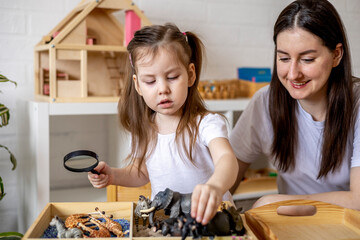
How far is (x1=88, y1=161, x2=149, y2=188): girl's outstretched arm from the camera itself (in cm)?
100

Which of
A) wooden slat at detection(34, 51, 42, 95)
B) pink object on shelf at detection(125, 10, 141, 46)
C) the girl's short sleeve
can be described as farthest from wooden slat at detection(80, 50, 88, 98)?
the girl's short sleeve

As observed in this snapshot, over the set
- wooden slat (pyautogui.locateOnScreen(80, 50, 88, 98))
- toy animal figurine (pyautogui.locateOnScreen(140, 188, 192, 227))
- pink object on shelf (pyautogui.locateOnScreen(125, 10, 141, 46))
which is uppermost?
pink object on shelf (pyautogui.locateOnScreen(125, 10, 141, 46))

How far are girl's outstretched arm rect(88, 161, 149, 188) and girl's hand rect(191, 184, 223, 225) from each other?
41 centimetres

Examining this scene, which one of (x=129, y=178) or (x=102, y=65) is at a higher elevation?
(x=102, y=65)

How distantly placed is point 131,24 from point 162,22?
412mm

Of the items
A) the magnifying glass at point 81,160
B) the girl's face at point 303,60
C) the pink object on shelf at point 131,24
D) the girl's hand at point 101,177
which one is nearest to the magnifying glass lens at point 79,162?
the magnifying glass at point 81,160

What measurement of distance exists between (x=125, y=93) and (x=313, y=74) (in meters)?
0.52

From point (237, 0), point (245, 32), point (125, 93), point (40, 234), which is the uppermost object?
point (237, 0)

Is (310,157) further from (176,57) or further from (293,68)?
(176,57)

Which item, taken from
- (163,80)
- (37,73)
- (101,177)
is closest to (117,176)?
(101,177)

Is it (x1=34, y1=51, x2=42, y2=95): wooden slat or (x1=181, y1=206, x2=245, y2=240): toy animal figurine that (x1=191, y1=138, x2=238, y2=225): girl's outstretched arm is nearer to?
(x1=181, y1=206, x2=245, y2=240): toy animal figurine

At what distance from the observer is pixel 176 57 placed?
969 mm

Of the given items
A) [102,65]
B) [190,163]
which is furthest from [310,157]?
[102,65]

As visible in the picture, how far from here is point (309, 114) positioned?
1240 mm
